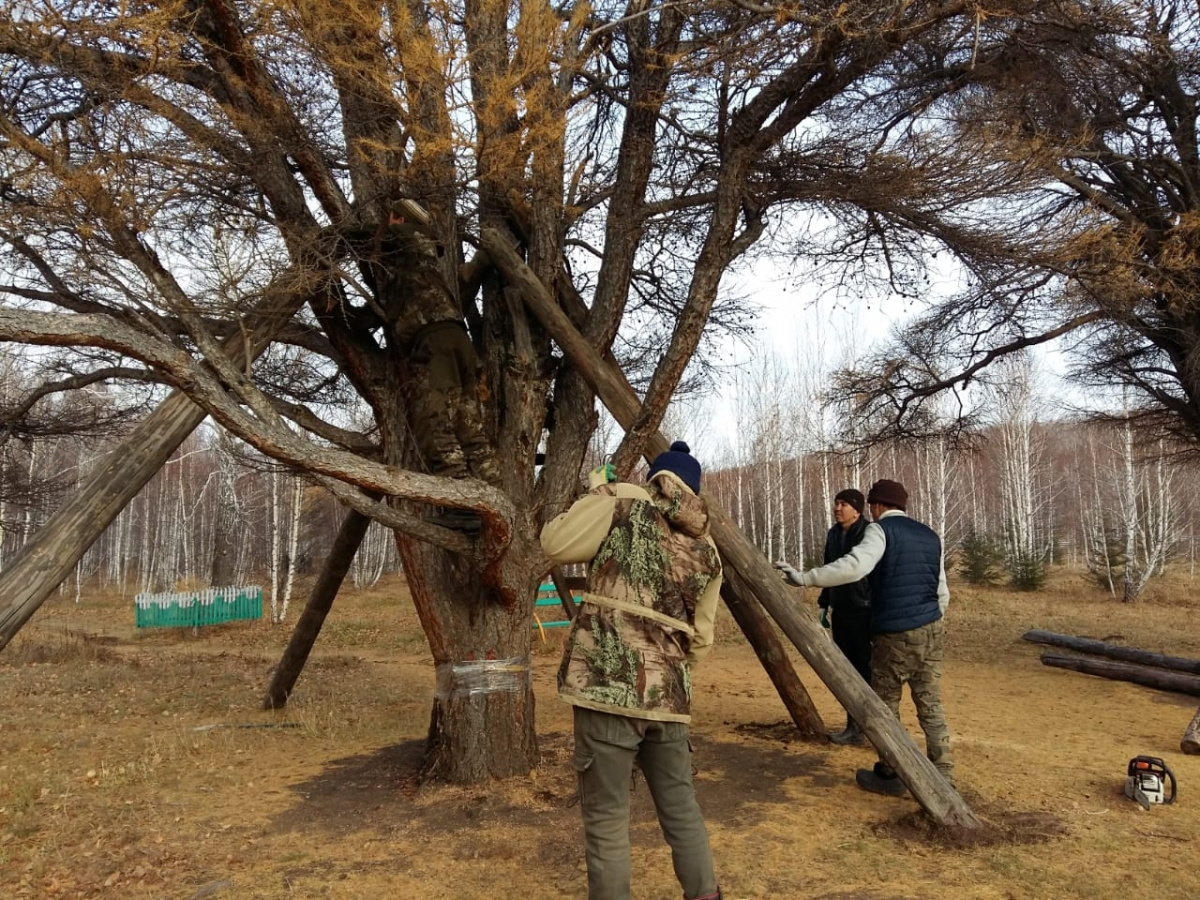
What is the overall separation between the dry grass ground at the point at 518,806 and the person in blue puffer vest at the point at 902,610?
0.49 m

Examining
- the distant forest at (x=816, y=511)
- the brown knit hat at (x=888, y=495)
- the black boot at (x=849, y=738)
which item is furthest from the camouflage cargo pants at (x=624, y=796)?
the distant forest at (x=816, y=511)

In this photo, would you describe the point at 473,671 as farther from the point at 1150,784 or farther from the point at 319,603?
the point at 1150,784

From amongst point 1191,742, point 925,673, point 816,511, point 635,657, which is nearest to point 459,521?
point 635,657

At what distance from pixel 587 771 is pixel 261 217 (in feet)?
11.5

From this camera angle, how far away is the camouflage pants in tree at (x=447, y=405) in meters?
5.13

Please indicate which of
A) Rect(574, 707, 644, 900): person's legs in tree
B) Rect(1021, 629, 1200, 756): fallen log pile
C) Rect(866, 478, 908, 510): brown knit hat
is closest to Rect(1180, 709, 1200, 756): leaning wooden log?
Rect(1021, 629, 1200, 756): fallen log pile

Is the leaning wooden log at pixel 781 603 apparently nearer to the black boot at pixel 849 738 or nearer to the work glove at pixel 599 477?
the black boot at pixel 849 738

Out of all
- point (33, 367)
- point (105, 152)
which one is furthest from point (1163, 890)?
point (33, 367)

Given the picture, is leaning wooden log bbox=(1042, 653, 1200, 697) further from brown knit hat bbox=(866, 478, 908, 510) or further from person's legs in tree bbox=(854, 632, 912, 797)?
brown knit hat bbox=(866, 478, 908, 510)

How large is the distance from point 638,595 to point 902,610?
2404mm

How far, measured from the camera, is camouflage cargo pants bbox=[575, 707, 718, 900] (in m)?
2.80

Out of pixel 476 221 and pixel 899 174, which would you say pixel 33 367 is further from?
pixel 899 174

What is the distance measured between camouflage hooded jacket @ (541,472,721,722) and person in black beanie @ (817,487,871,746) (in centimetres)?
304

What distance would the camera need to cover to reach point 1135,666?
977 centimetres
